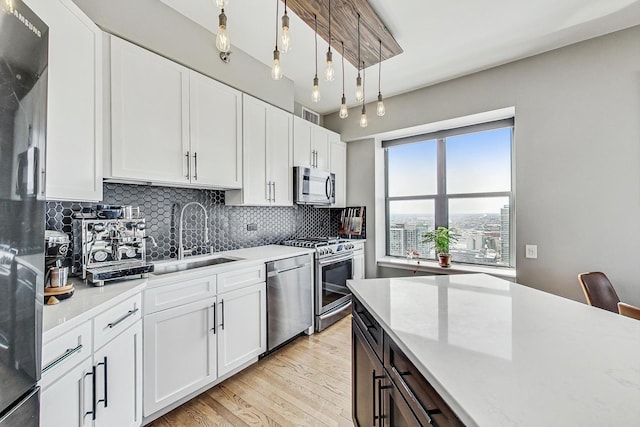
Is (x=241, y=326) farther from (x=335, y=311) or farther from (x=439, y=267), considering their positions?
(x=439, y=267)

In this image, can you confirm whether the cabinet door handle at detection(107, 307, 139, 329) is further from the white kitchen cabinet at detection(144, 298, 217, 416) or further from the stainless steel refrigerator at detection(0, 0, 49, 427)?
the stainless steel refrigerator at detection(0, 0, 49, 427)

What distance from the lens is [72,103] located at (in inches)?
53.9

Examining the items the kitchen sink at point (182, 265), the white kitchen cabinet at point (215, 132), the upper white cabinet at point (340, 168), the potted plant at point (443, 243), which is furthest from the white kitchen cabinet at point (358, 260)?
the white kitchen cabinet at point (215, 132)

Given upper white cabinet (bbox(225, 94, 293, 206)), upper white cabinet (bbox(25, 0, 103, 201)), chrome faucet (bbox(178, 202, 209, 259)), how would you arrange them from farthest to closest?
upper white cabinet (bbox(225, 94, 293, 206)), chrome faucet (bbox(178, 202, 209, 259)), upper white cabinet (bbox(25, 0, 103, 201))

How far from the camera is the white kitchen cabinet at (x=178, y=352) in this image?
1.61 meters

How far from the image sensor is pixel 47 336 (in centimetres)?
90

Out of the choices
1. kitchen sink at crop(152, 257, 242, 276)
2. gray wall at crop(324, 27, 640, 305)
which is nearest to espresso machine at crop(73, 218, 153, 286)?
kitchen sink at crop(152, 257, 242, 276)

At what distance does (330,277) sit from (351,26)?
8.00ft

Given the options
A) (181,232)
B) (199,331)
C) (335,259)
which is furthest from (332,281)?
(181,232)

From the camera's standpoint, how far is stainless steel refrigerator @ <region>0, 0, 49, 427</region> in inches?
25.3

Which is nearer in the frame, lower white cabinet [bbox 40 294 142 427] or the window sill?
lower white cabinet [bbox 40 294 142 427]

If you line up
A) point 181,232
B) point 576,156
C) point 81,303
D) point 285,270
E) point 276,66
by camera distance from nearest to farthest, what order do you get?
point 81,303 < point 276,66 < point 181,232 < point 576,156 < point 285,270

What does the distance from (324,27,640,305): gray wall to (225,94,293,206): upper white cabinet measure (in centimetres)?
213

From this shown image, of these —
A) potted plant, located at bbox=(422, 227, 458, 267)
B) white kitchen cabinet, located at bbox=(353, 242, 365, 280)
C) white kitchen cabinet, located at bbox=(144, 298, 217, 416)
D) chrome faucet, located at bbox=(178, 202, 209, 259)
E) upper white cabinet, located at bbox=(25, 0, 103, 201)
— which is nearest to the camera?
upper white cabinet, located at bbox=(25, 0, 103, 201)
